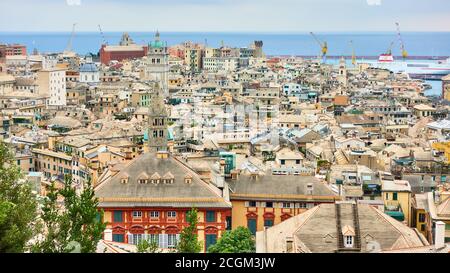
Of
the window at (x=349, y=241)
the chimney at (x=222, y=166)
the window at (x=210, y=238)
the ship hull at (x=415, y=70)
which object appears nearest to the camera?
the window at (x=349, y=241)

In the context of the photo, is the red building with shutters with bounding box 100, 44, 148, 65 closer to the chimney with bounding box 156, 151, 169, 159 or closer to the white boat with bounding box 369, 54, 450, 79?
the white boat with bounding box 369, 54, 450, 79

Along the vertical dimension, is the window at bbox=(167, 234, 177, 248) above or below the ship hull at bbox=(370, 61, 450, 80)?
below

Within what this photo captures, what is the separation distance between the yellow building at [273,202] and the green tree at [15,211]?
5.29m

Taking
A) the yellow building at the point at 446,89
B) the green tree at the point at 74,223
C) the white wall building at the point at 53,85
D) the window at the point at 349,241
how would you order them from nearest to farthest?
the green tree at the point at 74,223 → the window at the point at 349,241 → the white wall building at the point at 53,85 → the yellow building at the point at 446,89

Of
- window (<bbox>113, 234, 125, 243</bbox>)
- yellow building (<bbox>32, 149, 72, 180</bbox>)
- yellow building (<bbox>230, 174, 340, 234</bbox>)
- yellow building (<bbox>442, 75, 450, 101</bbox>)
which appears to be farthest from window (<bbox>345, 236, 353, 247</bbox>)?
yellow building (<bbox>442, 75, 450, 101</bbox>)

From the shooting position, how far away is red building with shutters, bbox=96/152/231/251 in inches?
371

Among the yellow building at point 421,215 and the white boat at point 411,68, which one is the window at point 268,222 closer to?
the yellow building at point 421,215

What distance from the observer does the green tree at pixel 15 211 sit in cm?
399

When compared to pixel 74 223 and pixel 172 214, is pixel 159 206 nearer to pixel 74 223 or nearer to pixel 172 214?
pixel 172 214

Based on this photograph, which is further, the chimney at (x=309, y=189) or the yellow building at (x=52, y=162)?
the yellow building at (x=52, y=162)

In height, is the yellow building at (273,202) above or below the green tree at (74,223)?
below

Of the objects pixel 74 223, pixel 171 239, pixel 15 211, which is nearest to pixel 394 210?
pixel 171 239

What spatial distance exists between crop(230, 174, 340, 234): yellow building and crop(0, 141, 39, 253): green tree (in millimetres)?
5291

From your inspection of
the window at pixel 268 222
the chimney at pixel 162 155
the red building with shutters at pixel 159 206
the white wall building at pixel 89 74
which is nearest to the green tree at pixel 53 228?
the red building with shutters at pixel 159 206
